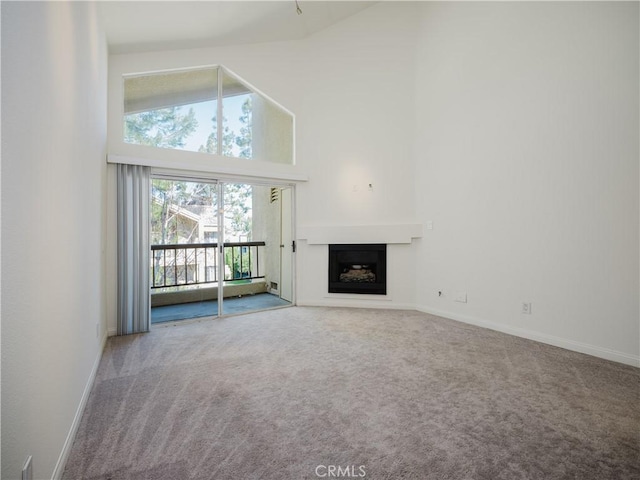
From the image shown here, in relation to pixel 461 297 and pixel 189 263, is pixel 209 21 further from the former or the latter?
pixel 461 297

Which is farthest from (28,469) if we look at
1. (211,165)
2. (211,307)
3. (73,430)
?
(211,165)

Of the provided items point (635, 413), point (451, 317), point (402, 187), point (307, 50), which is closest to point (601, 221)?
point (635, 413)

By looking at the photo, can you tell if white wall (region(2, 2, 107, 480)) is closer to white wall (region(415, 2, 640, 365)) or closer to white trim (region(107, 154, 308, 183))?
white trim (region(107, 154, 308, 183))

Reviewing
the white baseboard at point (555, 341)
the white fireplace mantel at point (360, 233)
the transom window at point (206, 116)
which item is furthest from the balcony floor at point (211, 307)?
the white baseboard at point (555, 341)

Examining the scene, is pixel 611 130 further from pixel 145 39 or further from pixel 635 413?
pixel 145 39

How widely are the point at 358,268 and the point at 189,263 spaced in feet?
8.24

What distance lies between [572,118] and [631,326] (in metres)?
1.95

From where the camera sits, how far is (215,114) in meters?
4.45

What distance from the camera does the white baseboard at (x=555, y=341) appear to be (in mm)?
2767

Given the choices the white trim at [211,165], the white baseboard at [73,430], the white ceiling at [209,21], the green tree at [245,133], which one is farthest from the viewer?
the green tree at [245,133]

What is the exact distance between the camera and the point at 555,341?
3.21 meters

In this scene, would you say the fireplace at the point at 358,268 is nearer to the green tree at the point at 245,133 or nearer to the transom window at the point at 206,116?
the transom window at the point at 206,116

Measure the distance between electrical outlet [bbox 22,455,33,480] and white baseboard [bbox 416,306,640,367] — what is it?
3965mm

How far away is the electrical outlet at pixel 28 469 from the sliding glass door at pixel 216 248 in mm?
3172
